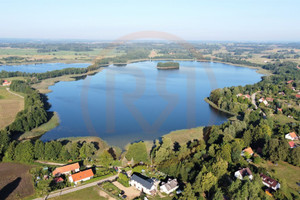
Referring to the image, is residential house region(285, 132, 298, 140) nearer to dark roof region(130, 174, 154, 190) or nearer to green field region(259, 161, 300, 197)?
green field region(259, 161, 300, 197)

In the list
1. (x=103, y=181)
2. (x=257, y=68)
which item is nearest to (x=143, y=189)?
(x=103, y=181)

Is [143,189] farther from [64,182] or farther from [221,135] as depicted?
[221,135]

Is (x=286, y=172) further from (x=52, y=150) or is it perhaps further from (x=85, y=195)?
(x=52, y=150)

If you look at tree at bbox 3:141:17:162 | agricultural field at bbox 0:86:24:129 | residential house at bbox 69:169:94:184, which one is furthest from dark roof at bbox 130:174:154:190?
agricultural field at bbox 0:86:24:129

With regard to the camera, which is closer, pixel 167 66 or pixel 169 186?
pixel 169 186

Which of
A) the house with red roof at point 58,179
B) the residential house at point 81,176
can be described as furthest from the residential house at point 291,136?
the house with red roof at point 58,179

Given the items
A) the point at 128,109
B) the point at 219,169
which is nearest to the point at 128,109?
the point at 128,109
